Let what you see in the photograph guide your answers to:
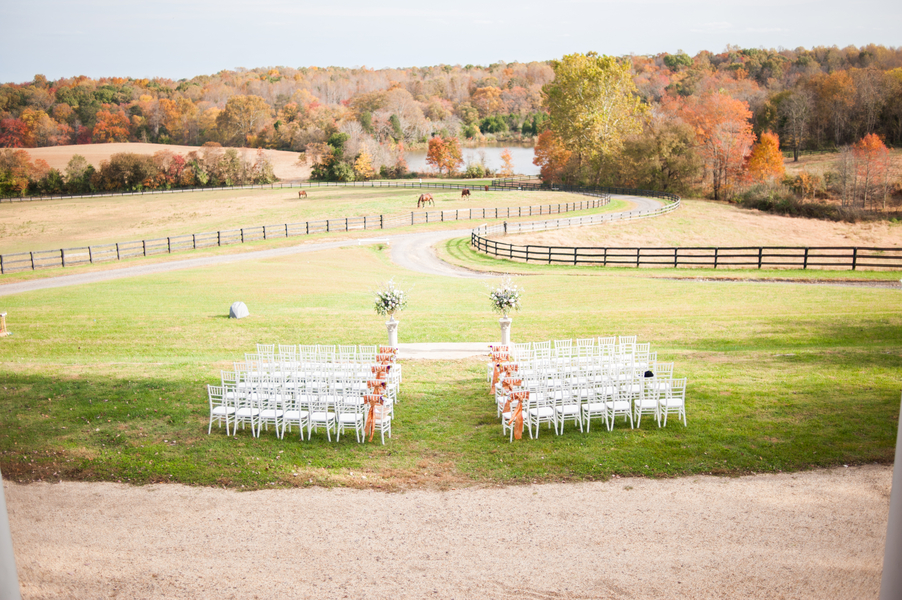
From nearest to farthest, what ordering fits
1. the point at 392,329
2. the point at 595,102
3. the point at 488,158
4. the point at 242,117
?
the point at 392,329 < the point at 595,102 < the point at 242,117 < the point at 488,158

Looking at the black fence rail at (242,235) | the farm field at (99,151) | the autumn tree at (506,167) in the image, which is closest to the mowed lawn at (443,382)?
the black fence rail at (242,235)

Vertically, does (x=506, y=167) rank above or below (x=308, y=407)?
above

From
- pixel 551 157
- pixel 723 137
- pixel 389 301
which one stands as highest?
pixel 723 137

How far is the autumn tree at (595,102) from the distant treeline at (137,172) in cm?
3118

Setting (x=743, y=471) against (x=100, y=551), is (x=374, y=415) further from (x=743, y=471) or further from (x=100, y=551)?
(x=743, y=471)

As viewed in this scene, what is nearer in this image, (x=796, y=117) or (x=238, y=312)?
(x=238, y=312)

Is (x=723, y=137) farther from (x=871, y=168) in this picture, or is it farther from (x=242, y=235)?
(x=242, y=235)

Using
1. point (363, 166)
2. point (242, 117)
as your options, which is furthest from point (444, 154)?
point (242, 117)

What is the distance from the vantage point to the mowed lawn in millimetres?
9289

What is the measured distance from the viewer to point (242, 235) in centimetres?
3312

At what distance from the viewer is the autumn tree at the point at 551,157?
6788 cm

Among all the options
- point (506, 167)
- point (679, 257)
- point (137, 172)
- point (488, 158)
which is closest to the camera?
point (679, 257)

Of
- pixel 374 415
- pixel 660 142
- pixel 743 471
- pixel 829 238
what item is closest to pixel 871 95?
pixel 829 238

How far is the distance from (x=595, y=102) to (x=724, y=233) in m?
27.0
